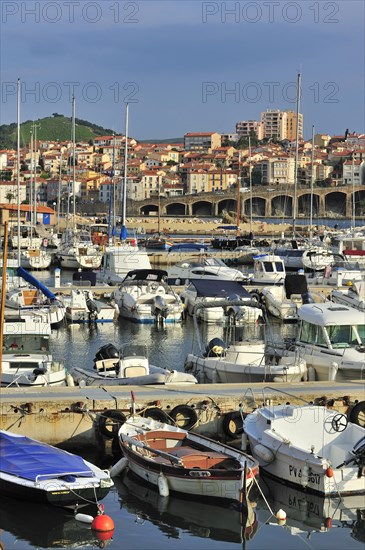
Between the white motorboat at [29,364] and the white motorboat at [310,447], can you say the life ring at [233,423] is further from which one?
the white motorboat at [29,364]

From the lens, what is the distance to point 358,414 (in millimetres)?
16906

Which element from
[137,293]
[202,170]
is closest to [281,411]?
[137,293]

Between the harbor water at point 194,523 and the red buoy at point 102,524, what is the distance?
0.10 meters

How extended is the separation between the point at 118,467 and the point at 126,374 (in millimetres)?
3932

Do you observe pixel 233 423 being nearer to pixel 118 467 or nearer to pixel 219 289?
pixel 118 467

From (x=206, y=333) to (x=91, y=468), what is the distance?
15.3m

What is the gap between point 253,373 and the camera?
62.7 feet

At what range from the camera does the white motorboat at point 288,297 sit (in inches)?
1247

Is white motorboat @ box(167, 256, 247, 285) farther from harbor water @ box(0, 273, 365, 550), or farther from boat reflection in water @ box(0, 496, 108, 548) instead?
boat reflection in water @ box(0, 496, 108, 548)

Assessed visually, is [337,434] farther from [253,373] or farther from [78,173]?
[78,173]

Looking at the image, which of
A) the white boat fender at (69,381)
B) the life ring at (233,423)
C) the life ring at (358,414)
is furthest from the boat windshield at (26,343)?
the life ring at (358,414)

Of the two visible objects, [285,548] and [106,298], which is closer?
[285,548]

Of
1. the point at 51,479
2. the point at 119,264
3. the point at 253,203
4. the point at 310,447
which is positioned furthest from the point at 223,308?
the point at 253,203

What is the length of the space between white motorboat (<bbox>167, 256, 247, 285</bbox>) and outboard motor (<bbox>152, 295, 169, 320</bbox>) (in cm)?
395
